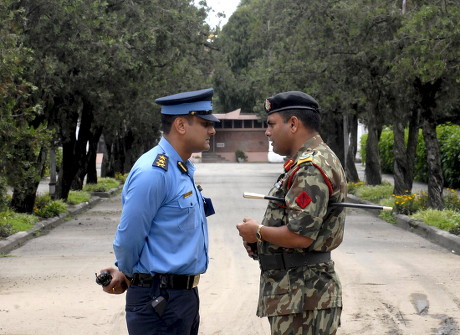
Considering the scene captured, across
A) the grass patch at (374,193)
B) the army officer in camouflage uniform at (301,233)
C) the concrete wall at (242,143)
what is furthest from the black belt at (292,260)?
the concrete wall at (242,143)

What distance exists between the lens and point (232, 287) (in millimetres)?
10469

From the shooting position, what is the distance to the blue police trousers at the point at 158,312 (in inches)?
172

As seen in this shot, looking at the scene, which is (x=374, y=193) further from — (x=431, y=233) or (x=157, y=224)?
(x=157, y=224)

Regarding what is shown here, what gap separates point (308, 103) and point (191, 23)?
18566mm

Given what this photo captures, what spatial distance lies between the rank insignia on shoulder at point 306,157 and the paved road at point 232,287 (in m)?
3.99

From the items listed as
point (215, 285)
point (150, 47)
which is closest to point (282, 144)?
point (215, 285)

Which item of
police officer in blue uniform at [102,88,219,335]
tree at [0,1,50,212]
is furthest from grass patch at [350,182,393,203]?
police officer in blue uniform at [102,88,219,335]

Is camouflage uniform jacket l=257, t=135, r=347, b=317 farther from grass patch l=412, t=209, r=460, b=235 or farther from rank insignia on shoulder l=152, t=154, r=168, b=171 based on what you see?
grass patch l=412, t=209, r=460, b=235

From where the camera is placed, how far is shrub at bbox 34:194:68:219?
1956 cm

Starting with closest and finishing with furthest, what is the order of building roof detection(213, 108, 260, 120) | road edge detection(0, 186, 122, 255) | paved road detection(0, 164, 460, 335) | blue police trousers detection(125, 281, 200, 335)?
blue police trousers detection(125, 281, 200, 335) < paved road detection(0, 164, 460, 335) < road edge detection(0, 186, 122, 255) < building roof detection(213, 108, 260, 120)

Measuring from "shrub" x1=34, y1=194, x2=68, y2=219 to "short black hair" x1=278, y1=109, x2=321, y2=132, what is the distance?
51.2 ft

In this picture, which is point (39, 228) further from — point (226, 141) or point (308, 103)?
point (226, 141)

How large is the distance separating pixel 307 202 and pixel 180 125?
86cm

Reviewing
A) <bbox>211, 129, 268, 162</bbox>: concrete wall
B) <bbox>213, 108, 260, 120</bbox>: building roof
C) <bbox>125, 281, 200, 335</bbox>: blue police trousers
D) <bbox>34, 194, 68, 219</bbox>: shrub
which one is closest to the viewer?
<bbox>125, 281, 200, 335</bbox>: blue police trousers
